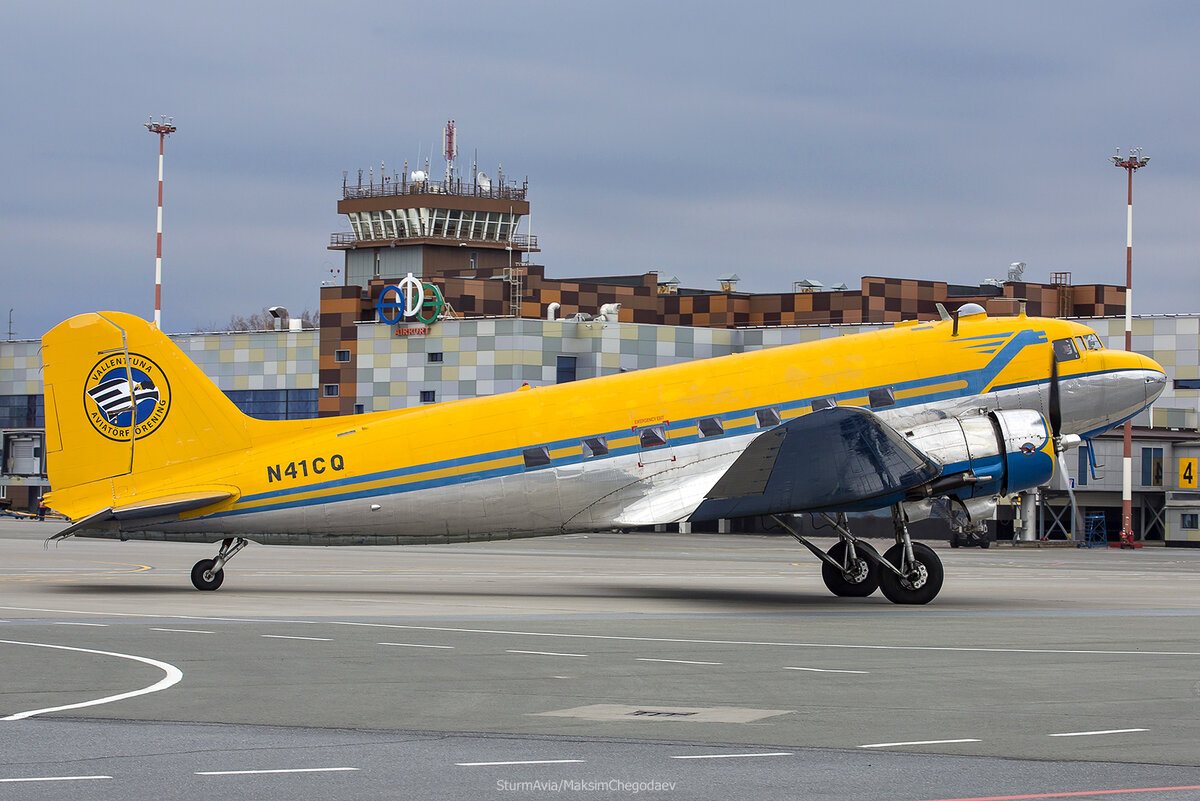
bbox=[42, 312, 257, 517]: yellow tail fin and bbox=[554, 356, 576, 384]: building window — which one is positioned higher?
bbox=[554, 356, 576, 384]: building window

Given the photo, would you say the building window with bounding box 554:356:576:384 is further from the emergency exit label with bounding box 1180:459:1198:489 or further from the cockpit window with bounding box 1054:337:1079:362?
the cockpit window with bounding box 1054:337:1079:362

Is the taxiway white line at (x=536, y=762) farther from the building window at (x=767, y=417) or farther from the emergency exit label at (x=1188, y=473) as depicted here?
the emergency exit label at (x=1188, y=473)

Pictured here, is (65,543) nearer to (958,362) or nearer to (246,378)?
(958,362)

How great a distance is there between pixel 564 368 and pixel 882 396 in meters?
62.2

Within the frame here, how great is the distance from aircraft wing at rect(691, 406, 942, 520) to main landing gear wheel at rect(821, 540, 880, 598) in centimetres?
254

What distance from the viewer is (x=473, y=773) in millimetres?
9766

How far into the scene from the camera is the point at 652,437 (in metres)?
26.8

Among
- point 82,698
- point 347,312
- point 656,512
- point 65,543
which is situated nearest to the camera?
point 82,698

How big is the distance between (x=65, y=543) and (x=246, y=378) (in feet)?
169

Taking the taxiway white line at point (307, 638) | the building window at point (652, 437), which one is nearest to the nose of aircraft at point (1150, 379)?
the building window at point (652, 437)

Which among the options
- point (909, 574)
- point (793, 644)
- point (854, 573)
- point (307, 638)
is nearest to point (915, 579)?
point (909, 574)

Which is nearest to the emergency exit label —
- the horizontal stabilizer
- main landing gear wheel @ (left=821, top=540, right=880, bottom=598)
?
main landing gear wheel @ (left=821, top=540, right=880, bottom=598)

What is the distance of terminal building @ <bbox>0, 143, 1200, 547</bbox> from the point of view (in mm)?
73688

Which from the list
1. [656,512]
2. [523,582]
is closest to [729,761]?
[656,512]
